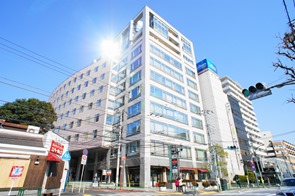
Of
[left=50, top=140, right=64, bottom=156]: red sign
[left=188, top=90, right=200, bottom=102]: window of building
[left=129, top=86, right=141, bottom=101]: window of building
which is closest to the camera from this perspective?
[left=50, top=140, right=64, bottom=156]: red sign

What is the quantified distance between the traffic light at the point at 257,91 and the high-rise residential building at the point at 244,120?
2327 inches

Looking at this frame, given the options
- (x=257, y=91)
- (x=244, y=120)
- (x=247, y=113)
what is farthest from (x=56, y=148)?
(x=247, y=113)

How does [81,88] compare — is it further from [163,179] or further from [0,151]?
[0,151]

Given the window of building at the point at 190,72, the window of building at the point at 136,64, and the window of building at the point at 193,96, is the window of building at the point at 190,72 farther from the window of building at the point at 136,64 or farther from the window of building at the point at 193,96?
the window of building at the point at 136,64

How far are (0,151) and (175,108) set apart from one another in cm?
2961

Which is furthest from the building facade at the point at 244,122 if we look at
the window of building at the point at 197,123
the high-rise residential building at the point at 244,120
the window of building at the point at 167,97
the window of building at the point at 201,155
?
the window of building at the point at 167,97

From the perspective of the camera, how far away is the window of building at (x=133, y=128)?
1221 inches

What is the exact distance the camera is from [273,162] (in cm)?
7131

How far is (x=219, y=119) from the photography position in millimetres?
48812

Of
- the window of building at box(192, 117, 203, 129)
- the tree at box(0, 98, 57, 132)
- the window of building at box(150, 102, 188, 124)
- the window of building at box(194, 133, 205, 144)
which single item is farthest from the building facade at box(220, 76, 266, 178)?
the tree at box(0, 98, 57, 132)

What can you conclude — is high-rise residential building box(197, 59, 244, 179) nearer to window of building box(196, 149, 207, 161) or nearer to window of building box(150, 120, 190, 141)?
window of building box(196, 149, 207, 161)

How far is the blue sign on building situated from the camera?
55.5m

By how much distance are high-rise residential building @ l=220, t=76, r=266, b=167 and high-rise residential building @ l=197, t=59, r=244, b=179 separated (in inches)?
382

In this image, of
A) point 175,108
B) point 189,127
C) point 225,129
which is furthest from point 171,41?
point 225,129
